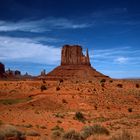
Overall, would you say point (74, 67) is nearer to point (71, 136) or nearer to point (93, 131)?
point (93, 131)

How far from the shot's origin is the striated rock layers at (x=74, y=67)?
99.1 meters

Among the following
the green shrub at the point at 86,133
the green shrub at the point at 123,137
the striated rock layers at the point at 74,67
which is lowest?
the green shrub at the point at 86,133

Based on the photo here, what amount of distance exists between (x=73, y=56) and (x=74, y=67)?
11.2 m

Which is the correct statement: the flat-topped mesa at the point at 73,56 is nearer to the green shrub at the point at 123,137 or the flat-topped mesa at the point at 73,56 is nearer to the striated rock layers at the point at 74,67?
the striated rock layers at the point at 74,67

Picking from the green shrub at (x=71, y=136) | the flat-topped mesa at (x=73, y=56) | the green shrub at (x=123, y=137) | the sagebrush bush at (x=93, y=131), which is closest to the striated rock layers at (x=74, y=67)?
the flat-topped mesa at (x=73, y=56)

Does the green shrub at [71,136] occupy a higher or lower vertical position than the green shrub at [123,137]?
lower

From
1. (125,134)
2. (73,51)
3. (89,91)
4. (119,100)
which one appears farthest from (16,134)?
(73,51)

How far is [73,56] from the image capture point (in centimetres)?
12206

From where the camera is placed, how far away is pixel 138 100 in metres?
45.5

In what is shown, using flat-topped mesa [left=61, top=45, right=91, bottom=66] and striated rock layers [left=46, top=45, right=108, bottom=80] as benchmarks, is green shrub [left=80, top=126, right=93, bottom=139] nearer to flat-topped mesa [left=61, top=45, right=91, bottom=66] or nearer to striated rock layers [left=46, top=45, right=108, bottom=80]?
striated rock layers [left=46, top=45, right=108, bottom=80]

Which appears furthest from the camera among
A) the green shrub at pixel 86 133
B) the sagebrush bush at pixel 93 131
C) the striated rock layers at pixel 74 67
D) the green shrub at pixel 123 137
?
the striated rock layers at pixel 74 67

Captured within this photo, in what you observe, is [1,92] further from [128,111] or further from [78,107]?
[128,111]

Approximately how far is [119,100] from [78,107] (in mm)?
8124

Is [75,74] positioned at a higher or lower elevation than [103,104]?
higher
